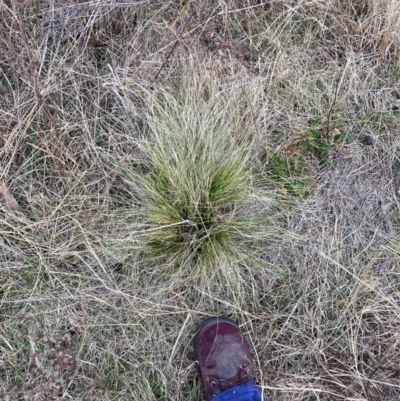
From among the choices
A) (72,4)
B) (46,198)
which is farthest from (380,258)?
(72,4)

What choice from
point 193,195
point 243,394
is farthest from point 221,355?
point 193,195

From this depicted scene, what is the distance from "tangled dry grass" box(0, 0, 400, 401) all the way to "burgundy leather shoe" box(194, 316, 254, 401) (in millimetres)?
46

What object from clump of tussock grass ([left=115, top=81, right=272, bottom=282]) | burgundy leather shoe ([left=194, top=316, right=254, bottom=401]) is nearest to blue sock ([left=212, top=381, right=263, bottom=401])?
burgundy leather shoe ([left=194, top=316, right=254, bottom=401])

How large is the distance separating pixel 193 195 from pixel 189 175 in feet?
0.25

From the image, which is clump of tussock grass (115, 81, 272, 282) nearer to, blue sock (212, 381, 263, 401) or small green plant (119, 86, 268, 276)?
small green plant (119, 86, 268, 276)

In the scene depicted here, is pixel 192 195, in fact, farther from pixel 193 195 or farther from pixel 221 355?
pixel 221 355

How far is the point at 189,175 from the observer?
157cm

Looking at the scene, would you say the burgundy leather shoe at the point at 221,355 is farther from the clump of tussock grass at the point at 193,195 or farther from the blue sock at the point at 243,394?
the clump of tussock grass at the point at 193,195

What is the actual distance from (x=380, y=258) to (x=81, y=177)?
3.53ft

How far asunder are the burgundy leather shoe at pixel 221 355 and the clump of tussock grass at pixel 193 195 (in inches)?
7.8

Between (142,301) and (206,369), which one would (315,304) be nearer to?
(206,369)

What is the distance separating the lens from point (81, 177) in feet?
5.32

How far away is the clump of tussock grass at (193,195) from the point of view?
1.56m

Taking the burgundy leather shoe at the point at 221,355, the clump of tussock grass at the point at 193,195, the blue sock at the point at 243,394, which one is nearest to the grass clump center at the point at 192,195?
the clump of tussock grass at the point at 193,195
